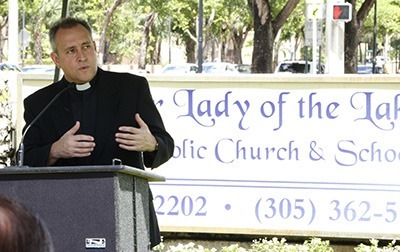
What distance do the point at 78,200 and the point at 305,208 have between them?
432cm

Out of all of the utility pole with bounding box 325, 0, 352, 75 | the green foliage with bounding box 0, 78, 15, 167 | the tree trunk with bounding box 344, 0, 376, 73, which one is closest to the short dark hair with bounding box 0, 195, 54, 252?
the green foliage with bounding box 0, 78, 15, 167

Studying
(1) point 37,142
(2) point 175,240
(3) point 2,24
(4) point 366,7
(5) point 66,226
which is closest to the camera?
(5) point 66,226

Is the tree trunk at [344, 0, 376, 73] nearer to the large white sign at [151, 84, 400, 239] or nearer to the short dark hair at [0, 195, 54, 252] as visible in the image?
the large white sign at [151, 84, 400, 239]

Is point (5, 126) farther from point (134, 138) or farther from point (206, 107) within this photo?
point (134, 138)

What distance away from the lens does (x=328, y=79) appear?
730 cm

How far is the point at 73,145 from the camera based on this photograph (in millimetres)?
3736

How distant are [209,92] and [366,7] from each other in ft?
63.9

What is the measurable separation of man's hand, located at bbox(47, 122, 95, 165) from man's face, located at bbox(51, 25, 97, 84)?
318 millimetres

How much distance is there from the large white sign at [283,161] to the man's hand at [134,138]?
11.8 feet

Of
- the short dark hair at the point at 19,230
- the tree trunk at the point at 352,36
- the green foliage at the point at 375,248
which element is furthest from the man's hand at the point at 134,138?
the tree trunk at the point at 352,36

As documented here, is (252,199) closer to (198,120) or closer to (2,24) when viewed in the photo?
(198,120)

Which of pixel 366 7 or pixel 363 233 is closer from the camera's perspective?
pixel 363 233

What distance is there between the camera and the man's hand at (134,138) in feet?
12.3

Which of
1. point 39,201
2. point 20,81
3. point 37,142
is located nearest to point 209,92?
point 20,81
